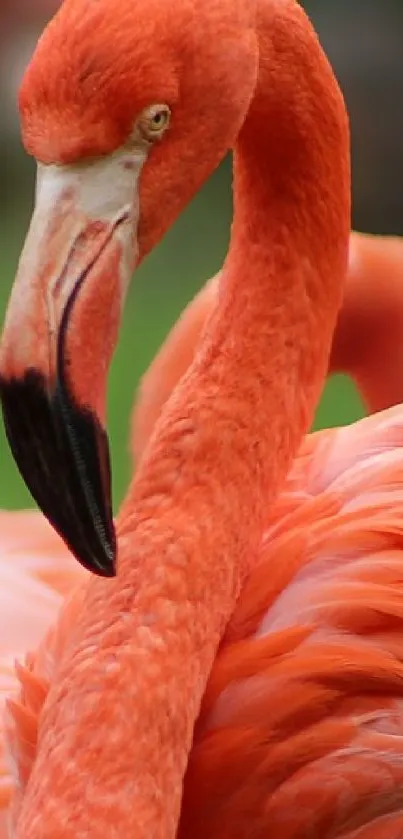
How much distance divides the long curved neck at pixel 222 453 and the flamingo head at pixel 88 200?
0.43ft

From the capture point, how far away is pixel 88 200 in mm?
780

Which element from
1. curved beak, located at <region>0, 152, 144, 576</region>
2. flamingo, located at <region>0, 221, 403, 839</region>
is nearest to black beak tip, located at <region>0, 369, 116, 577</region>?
curved beak, located at <region>0, 152, 144, 576</region>

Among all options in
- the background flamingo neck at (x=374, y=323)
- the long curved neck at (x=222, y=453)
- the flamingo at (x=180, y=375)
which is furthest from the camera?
the background flamingo neck at (x=374, y=323)

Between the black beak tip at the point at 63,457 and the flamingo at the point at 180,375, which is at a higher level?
the black beak tip at the point at 63,457

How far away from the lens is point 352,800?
917 mm

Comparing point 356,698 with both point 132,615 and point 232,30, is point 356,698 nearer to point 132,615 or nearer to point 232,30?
Answer: point 132,615

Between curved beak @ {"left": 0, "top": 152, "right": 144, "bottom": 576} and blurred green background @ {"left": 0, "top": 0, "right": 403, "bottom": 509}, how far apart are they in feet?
5.61

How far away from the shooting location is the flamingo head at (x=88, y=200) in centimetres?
75

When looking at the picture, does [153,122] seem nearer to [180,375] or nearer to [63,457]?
[63,457]

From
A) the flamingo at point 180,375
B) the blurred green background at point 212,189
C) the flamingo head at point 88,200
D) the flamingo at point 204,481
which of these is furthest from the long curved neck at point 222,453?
the blurred green background at point 212,189

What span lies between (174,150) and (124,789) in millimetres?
507

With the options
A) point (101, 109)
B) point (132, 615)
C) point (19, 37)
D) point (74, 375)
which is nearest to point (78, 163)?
point (101, 109)

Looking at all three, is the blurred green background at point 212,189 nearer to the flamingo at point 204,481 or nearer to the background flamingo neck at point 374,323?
the background flamingo neck at point 374,323

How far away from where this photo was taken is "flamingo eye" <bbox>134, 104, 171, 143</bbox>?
0.77 metres
